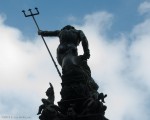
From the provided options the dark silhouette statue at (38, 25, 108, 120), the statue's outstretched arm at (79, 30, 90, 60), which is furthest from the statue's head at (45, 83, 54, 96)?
the statue's outstretched arm at (79, 30, 90, 60)

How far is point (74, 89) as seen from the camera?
12.4 meters

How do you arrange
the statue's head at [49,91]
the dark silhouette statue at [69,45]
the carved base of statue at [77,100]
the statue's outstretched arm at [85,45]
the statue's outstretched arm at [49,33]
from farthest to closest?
the statue's outstretched arm at [49,33] < the statue's outstretched arm at [85,45] < the dark silhouette statue at [69,45] < the statue's head at [49,91] < the carved base of statue at [77,100]

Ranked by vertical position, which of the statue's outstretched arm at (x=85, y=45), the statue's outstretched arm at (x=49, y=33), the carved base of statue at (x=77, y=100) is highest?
the statue's outstretched arm at (x=49, y=33)

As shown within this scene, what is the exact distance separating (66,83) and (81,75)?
0.46 m

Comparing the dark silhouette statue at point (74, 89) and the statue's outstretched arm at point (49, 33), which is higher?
the statue's outstretched arm at point (49, 33)

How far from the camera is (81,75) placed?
12.7 m

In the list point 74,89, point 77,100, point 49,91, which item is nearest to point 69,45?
point 49,91

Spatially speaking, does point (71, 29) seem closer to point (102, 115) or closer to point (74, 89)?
point (74, 89)

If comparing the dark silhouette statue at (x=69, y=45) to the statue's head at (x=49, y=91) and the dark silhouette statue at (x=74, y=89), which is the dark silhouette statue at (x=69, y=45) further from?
the statue's head at (x=49, y=91)

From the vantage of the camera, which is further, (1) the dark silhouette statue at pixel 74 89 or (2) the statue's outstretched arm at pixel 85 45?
(2) the statue's outstretched arm at pixel 85 45

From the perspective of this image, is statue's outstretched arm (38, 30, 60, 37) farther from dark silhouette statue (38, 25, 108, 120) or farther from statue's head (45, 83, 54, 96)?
statue's head (45, 83, 54, 96)

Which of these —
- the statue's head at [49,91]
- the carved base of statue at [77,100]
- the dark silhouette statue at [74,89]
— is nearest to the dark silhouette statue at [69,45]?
the dark silhouette statue at [74,89]

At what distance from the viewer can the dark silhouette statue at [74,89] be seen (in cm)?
1165

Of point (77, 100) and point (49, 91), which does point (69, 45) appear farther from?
point (77, 100)
